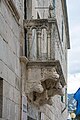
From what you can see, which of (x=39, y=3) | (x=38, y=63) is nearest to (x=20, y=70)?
(x=38, y=63)

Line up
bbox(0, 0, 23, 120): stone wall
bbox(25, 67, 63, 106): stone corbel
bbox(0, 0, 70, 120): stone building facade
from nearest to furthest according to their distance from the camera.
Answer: bbox(0, 0, 23, 120): stone wall < bbox(0, 0, 70, 120): stone building facade < bbox(25, 67, 63, 106): stone corbel

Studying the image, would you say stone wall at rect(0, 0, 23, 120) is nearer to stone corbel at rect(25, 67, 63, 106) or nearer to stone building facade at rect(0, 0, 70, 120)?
stone building facade at rect(0, 0, 70, 120)

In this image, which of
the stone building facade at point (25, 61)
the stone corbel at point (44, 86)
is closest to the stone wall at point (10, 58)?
the stone building facade at point (25, 61)

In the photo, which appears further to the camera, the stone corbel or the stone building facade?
the stone corbel

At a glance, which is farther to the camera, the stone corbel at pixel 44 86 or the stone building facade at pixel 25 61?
the stone corbel at pixel 44 86

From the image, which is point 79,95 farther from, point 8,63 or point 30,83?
point 8,63

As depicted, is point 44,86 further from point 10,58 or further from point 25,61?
point 10,58

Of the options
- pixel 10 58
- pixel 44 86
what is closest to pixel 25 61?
pixel 10 58

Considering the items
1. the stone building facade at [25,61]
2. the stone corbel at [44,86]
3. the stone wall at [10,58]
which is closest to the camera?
the stone wall at [10,58]

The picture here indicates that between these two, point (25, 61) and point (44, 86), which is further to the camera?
point (44, 86)

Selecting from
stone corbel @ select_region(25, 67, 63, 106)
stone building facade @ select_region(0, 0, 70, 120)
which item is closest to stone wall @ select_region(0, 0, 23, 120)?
stone building facade @ select_region(0, 0, 70, 120)

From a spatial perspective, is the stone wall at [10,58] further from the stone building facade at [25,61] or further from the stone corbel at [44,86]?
the stone corbel at [44,86]

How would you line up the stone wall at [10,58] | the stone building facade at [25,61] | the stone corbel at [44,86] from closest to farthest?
the stone wall at [10,58] → the stone building facade at [25,61] → the stone corbel at [44,86]

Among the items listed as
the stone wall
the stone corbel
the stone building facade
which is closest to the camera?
the stone wall
